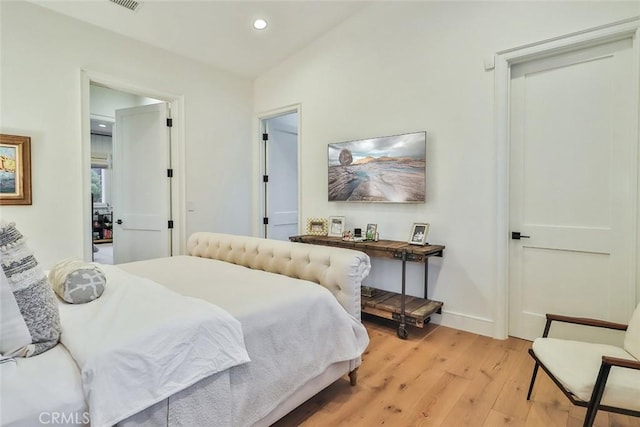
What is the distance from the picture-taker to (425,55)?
3.18m

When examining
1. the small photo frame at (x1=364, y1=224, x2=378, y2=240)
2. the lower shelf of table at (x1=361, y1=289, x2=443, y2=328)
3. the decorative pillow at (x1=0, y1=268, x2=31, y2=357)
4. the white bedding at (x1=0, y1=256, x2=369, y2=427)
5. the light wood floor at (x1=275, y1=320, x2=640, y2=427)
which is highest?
the small photo frame at (x1=364, y1=224, x2=378, y2=240)

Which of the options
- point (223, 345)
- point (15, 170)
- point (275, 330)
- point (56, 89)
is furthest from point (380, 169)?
point (15, 170)

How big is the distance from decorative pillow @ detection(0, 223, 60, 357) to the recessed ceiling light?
10.2 ft

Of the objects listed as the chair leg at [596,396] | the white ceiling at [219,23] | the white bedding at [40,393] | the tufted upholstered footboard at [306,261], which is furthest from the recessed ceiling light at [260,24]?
the chair leg at [596,396]

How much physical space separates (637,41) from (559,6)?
582mm

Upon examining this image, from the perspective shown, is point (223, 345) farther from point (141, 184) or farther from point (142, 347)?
point (141, 184)

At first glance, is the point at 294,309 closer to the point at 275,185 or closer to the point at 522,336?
the point at 522,336

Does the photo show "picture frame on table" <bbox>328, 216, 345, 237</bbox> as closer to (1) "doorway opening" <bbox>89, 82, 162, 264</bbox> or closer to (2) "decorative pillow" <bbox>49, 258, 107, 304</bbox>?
(2) "decorative pillow" <bbox>49, 258, 107, 304</bbox>

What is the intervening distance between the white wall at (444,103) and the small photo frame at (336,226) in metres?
0.13

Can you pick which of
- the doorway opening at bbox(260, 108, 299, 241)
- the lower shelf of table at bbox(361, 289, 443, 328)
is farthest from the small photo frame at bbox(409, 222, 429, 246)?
the doorway opening at bbox(260, 108, 299, 241)

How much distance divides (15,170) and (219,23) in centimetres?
232

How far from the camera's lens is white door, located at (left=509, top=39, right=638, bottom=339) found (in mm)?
2385

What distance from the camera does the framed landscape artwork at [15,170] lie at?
271 cm

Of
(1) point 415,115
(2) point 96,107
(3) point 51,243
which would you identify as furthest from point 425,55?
(2) point 96,107
